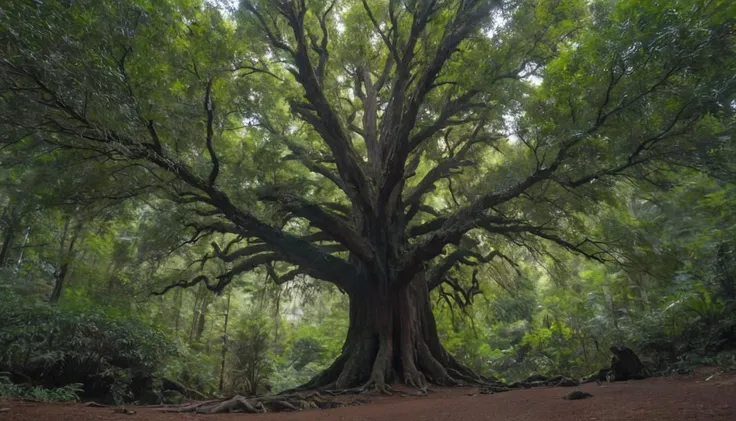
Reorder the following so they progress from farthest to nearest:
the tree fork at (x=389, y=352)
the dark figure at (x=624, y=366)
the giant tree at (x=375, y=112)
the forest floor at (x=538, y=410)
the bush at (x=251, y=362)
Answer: the bush at (x=251, y=362)
the tree fork at (x=389, y=352)
the dark figure at (x=624, y=366)
the giant tree at (x=375, y=112)
the forest floor at (x=538, y=410)

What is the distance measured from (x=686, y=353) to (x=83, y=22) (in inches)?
384

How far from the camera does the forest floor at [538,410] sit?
3.12 meters

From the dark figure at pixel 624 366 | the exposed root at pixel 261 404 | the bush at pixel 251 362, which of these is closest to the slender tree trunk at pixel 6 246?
the bush at pixel 251 362

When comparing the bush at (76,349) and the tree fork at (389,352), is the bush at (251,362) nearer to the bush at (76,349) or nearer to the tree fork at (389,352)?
the tree fork at (389,352)

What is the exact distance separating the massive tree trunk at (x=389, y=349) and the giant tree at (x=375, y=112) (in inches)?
1.6

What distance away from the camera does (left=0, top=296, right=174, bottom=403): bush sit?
20.6ft

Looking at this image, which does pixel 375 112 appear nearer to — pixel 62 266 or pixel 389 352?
pixel 389 352

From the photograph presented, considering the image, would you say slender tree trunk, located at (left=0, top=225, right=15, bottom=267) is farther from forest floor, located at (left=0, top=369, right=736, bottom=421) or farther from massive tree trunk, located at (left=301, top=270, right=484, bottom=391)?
massive tree trunk, located at (left=301, top=270, right=484, bottom=391)

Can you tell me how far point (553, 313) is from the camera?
14617 millimetres

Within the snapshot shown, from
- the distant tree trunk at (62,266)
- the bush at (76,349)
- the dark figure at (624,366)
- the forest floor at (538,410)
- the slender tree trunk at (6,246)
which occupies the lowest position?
the forest floor at (538,410)

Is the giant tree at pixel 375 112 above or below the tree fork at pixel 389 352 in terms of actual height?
above

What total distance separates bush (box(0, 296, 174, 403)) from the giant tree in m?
2.05

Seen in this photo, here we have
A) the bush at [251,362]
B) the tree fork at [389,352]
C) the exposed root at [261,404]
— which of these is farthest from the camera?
the bush at [251,362]

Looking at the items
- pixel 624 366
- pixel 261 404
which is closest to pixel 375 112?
pixel 261 404
